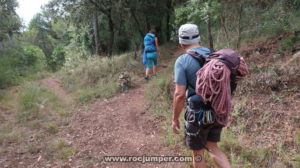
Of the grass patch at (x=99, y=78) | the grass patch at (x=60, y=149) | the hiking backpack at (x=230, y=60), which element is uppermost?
the hiking backpack at (x=230, y=60)

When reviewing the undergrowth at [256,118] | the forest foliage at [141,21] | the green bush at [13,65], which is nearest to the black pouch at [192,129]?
the undergrowth at [256,118]

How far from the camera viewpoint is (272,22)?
6906 mm

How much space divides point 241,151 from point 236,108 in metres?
1.04

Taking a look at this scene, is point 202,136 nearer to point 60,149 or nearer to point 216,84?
point 216,84

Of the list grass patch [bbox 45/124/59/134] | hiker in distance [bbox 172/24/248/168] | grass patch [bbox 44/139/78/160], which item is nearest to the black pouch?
hiker in distance [bbox 172/24/248/168]

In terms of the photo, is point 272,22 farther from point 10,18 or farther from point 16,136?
point 10,18

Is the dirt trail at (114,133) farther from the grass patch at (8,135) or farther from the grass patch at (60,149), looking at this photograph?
the grass patch at (8,135)

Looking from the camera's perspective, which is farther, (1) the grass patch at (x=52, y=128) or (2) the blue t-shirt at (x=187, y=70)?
(1) the grass patch at (x=52, y=128)

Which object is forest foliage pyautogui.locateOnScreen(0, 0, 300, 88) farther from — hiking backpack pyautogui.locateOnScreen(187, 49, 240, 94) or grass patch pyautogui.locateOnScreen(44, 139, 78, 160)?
grass patch pyautogui.locateOnScreen(44, 139, 78, 160)

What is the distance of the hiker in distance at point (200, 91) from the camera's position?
1.90 metres

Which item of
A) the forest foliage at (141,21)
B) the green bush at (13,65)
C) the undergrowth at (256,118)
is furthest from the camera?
the green bush at (13,65)

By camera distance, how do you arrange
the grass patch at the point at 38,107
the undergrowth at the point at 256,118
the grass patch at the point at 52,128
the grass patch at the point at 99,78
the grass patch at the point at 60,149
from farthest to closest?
the grass patch at the point at 99,78 → the grass patch at the point at 38,107 → the grass patch at the point at 52,128 → the grass patch at the point at 60,149 → the undergrowth at the point at 256,118

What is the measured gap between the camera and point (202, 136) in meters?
2.20

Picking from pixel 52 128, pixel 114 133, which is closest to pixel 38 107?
pixel 52 128
